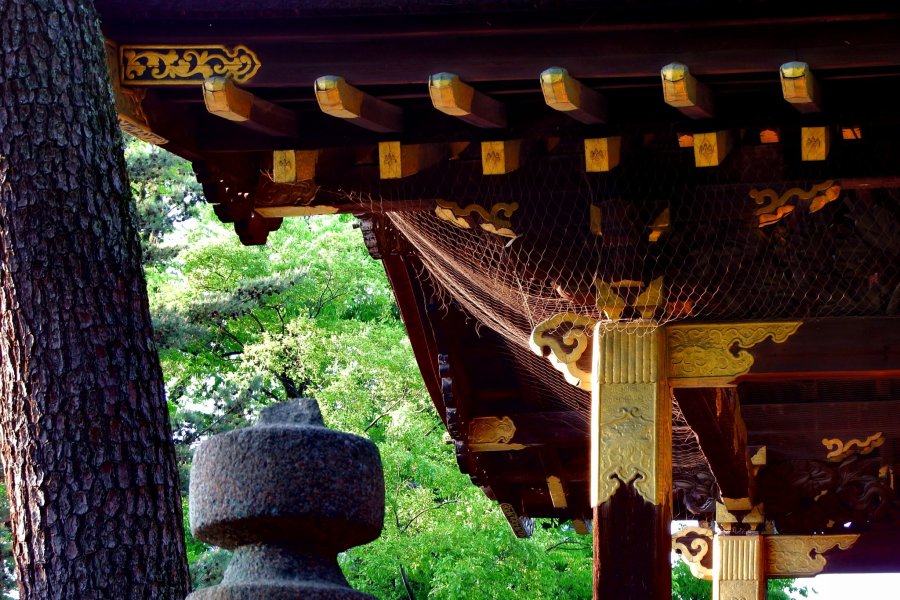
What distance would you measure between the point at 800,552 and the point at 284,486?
21.9 ft

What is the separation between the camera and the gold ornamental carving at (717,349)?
198 inches

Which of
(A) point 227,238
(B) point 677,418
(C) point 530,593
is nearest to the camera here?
(B) point 677,418

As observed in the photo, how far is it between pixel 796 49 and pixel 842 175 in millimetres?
606

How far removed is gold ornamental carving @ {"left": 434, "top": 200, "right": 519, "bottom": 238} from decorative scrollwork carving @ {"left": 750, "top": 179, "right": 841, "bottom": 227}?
33.5 inches

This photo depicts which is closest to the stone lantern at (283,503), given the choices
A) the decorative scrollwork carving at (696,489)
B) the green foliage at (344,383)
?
the decorative scrollwork carving at (696,489)

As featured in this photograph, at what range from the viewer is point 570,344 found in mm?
5082

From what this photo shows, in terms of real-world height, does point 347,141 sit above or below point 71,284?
above

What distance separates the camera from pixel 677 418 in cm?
660

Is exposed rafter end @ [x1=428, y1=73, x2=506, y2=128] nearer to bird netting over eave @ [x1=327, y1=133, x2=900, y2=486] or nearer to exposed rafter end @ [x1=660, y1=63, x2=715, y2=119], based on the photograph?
bird netting over eave @ [x1=327, y1=133, x2=900, y2=486]

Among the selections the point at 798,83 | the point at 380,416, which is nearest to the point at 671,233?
the point at 798,83

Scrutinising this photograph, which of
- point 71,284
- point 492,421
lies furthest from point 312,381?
point 71,284

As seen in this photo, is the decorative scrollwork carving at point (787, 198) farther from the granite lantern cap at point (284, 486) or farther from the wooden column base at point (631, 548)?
the granite lantern cap at point (284, 486)

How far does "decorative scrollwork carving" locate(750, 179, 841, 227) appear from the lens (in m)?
4.71

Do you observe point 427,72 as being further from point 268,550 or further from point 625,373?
point 268,550
